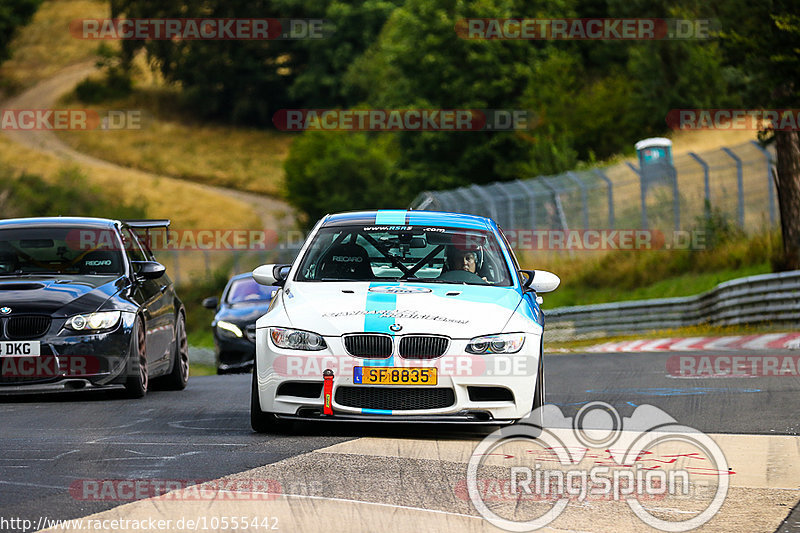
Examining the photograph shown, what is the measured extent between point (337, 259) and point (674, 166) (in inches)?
779

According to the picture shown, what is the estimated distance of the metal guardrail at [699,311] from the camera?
20.7 meters

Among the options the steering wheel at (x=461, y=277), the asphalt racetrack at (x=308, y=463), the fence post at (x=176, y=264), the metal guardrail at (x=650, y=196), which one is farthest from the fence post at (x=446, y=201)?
the steering wheel at (x=461, y=277)

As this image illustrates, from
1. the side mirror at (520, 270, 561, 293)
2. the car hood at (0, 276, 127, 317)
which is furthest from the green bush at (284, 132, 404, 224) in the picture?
the side mirror at (520, 270, 561, 293)

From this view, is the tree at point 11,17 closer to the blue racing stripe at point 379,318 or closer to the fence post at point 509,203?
the fence post at point 509,203

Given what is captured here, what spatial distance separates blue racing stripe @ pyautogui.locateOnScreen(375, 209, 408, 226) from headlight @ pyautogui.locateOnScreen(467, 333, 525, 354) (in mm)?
1672

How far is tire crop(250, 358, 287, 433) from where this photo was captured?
891 centimetres

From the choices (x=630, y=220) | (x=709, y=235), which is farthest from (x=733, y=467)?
(x=630, y=220)

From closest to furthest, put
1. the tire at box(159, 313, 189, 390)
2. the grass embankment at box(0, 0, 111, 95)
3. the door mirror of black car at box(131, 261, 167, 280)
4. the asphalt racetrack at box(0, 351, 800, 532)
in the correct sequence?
the asphalt racetrack at box(0, 351, 800, 532) < the door mirror of black car at box(131, 261, 167, 280) < the tire at box(159, 313, 189, 390) < the grass embankment at box(0, 0, 111, 95)

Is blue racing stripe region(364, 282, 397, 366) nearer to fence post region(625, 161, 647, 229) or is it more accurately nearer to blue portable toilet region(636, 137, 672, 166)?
fence post region(625, 161, 647, 229)

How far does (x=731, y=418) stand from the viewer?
9961 millimetres

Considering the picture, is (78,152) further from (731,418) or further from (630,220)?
(731,418)

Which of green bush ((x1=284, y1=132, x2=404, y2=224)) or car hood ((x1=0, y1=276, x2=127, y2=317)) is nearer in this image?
car hood ((x1=0, y1=276, x2=127, y2=317))

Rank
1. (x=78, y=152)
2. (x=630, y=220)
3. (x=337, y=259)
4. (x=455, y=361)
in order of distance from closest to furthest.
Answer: (x=455, y=361), (x=337, y=259), (x=630, y=220), (x=78, y=152)

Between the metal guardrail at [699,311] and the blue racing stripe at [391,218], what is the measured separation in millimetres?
11094
